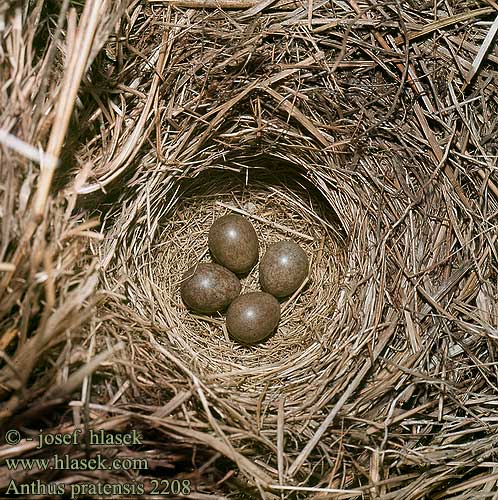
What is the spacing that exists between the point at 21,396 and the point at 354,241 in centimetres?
131

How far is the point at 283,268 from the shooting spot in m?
2.58

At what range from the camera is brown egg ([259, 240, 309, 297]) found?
259cm

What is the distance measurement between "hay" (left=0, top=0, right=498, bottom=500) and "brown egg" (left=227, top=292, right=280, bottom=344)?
4.4 inches

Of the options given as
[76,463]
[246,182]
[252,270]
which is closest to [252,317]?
[252,270]

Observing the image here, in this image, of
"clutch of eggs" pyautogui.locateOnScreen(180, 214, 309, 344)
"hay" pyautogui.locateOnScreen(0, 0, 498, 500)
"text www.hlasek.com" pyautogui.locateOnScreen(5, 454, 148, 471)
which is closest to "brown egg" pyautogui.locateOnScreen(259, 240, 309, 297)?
"clutch of eggs" pyautogui.locateOnScreen(180, 214, 309, 344)

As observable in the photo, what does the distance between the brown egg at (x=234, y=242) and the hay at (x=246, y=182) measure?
20 centimetres

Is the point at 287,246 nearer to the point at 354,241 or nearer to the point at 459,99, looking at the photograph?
the point at 354,241

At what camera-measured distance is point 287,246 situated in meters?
2.62

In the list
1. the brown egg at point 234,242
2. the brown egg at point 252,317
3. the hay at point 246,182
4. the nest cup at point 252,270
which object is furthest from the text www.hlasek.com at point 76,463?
the brown egg at point 234,242

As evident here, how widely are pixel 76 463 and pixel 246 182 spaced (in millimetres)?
1300

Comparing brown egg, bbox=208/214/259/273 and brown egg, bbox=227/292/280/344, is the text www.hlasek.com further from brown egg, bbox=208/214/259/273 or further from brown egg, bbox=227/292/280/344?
brown egg, bbox=208/214/259/273

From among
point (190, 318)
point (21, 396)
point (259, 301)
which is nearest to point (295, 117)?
point (259, 301)

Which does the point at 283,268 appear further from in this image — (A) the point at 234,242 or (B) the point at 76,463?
(B) the point at 76,463

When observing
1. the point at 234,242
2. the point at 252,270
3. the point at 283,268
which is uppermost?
the point at 234,242
